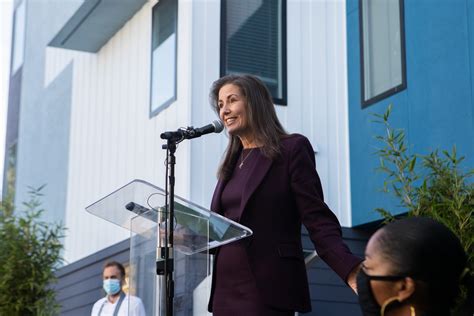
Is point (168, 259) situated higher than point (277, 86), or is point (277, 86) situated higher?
point (277, 86)

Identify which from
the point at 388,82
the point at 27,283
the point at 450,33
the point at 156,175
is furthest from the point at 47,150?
the point at 450,33

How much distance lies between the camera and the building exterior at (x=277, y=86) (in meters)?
7.29

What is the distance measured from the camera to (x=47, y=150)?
41.2ft

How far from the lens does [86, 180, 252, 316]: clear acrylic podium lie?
3.22 metres

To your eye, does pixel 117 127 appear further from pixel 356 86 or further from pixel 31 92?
pixel 31 92

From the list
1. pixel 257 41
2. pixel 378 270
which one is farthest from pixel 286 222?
pixel 257 41

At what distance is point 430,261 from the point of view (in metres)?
1.58

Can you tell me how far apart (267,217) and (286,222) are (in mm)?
72

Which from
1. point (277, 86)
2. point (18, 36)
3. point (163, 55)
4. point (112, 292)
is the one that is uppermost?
point (18, 36)

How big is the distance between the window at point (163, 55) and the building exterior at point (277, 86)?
21mm

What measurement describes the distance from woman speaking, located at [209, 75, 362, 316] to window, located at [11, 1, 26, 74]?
484 inches

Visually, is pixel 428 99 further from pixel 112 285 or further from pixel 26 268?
pixel 26 268

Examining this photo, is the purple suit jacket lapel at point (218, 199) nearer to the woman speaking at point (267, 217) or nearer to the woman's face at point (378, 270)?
the woman speaking at point (267, 217)

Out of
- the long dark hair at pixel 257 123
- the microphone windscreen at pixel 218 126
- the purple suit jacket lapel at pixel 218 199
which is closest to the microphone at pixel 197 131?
the microphone windscreen at pixel 218 126
